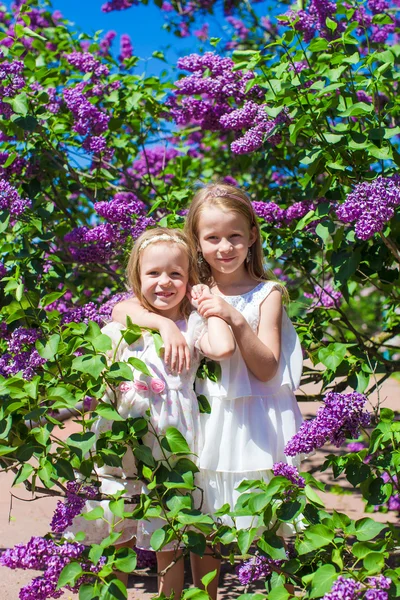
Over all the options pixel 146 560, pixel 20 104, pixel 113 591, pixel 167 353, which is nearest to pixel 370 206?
pixel 167 353

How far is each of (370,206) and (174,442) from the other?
94 cm

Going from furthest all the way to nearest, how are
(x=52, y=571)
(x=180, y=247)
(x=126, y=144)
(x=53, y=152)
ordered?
(x=126, y=144), (x=53, y=152), (x=180, y=247), (x=52, y=571)

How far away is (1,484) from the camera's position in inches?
160

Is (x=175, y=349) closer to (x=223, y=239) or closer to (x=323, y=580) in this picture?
(x=223, y=239)

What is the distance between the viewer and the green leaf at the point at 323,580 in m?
1.82

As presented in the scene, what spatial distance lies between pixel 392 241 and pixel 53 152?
63.1 inches

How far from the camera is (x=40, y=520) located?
11.8 ft

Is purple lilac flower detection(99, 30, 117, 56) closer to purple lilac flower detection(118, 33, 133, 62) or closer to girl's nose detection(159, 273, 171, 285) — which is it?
purple lilac flower detection(118, 33, 133, 62)

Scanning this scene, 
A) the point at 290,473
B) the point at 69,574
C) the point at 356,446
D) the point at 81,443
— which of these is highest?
the point at 81,443

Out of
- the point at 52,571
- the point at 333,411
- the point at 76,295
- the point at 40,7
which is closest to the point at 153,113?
the point at 76,295

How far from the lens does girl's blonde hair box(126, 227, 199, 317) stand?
8.01ft

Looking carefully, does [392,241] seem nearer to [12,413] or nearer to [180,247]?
[180,247]

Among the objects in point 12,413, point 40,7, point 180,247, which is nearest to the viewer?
point 12,413

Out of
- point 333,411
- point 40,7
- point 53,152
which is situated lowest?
point 333,411
